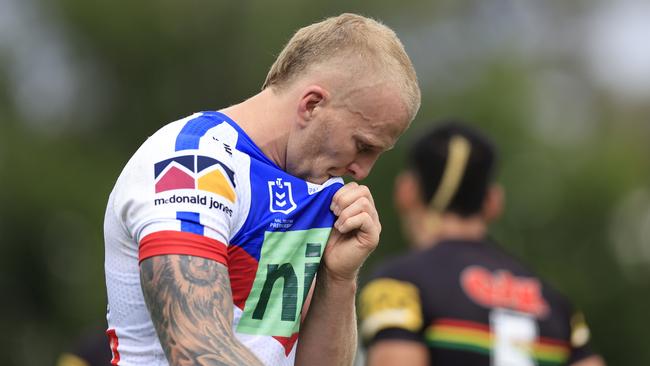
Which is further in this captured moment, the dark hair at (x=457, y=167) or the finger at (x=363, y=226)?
the dark hair at (x=457, y=167)

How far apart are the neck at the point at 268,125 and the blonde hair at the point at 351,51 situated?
88mm

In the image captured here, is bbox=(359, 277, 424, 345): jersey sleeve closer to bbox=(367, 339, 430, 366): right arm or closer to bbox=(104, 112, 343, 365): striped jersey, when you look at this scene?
bbox=(367, 339, 430, 366): right arm

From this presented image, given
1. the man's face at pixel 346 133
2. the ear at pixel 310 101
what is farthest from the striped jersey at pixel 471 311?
the ear at pixel 310 101

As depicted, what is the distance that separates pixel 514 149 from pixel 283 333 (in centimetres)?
1469

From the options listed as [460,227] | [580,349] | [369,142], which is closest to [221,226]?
[369,142]

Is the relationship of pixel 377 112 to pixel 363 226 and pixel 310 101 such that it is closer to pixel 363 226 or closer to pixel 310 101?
pixel 310 101

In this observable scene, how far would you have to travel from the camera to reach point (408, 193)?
6.35 meters

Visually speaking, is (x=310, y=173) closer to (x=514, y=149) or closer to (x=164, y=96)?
(x=514, y=149)

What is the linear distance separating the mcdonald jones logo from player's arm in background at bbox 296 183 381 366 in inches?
17.1

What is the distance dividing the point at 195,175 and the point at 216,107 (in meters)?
18.1

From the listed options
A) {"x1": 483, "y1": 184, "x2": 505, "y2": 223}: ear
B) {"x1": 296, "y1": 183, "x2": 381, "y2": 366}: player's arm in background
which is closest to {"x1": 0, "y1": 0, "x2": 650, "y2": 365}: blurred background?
{"x1": 483, "y1": 184, "x2": 505, "y2": 223}: ear

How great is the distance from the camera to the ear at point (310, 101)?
11.4 ft

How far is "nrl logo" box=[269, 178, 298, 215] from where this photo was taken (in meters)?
3.37

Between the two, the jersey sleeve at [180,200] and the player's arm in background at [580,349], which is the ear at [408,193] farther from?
the jersey sleeve at [180,200]
